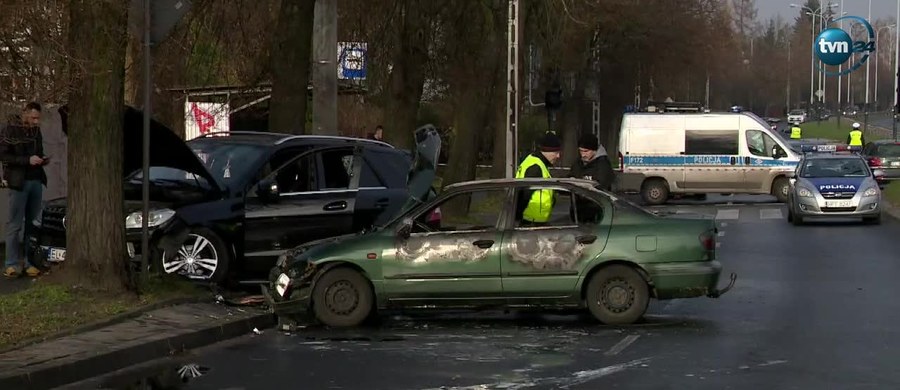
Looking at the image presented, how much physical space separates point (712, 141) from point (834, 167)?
25.3ft

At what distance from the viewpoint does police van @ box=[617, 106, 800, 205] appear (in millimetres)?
36062

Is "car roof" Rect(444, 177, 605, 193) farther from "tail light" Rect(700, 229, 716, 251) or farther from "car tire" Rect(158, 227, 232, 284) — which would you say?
"car tire" Rect(158, 227, 232, 284)

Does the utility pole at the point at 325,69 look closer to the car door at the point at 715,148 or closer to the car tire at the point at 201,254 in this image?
the car tire at the point at 201,254

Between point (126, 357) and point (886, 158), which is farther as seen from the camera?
point (886, 158)

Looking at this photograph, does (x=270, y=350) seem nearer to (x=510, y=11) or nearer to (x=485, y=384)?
(x=485, y=384)

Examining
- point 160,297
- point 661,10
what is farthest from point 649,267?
point 661,10

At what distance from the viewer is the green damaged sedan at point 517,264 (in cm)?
1257

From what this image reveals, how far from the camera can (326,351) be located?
37.2 feet

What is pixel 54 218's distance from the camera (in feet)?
48.1

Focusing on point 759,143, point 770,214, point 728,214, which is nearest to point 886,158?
point 759,143

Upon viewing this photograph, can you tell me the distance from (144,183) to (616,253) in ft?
14.4

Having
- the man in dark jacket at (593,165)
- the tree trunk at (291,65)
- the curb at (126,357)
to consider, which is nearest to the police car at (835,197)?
the tree trunk at (291,65)

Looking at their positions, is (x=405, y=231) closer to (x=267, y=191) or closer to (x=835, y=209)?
(x=267, y=191)

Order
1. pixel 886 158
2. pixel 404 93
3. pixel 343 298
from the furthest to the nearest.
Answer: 1. pixel 886 158
2. pixel 404 93
3. pixel 343 298
